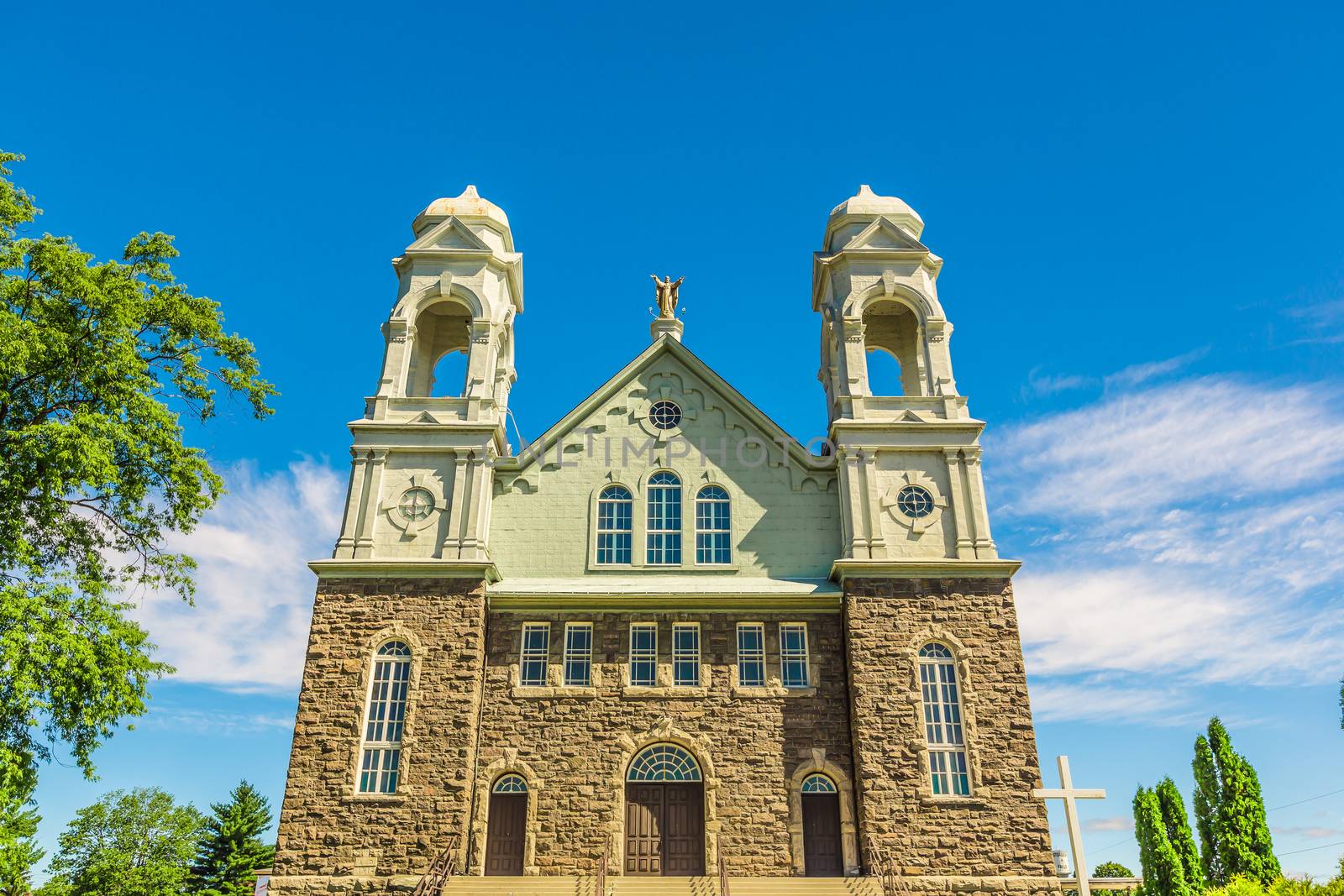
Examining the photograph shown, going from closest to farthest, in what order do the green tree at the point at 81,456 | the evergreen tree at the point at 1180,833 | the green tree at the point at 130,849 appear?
the green tree at the point at 81,456, the evergreen tree at the point at 1180,833, the green tree at the point at 130,849

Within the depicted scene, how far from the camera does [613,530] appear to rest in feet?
69.4

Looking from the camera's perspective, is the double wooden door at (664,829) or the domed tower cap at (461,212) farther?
the domed tower cap at (461,212)

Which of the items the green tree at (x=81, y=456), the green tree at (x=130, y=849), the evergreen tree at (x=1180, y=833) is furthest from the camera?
the green tree at (x=130, y=849)

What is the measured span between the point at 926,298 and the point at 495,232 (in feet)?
38.8

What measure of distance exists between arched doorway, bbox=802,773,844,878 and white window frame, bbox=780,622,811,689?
75.6 inches

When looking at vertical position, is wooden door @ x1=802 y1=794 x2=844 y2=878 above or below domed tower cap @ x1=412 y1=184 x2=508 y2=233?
below


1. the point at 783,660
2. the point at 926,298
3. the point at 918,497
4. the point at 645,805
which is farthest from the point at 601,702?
the point at 926,298

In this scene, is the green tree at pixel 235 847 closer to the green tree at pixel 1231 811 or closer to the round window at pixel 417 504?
the round window at pixel 417 504

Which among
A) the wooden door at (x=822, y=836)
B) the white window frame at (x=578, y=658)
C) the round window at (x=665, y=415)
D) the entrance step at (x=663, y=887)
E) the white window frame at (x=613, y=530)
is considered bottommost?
the entrance step at (x=663, y=887)

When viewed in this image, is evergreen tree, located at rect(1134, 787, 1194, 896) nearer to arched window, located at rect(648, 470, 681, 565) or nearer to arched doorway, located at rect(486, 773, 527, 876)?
arched window, located at rect(648, 470, 681, 565)

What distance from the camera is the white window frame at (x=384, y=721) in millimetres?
17875

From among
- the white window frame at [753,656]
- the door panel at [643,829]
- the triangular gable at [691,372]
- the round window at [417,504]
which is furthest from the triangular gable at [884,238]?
the door panel at [643,829]

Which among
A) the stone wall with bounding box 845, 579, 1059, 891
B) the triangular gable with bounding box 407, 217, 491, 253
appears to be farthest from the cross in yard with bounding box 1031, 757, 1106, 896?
the triangular gable with bounding box 407, 217, 491, 253

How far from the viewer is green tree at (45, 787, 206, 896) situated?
35.1 m
